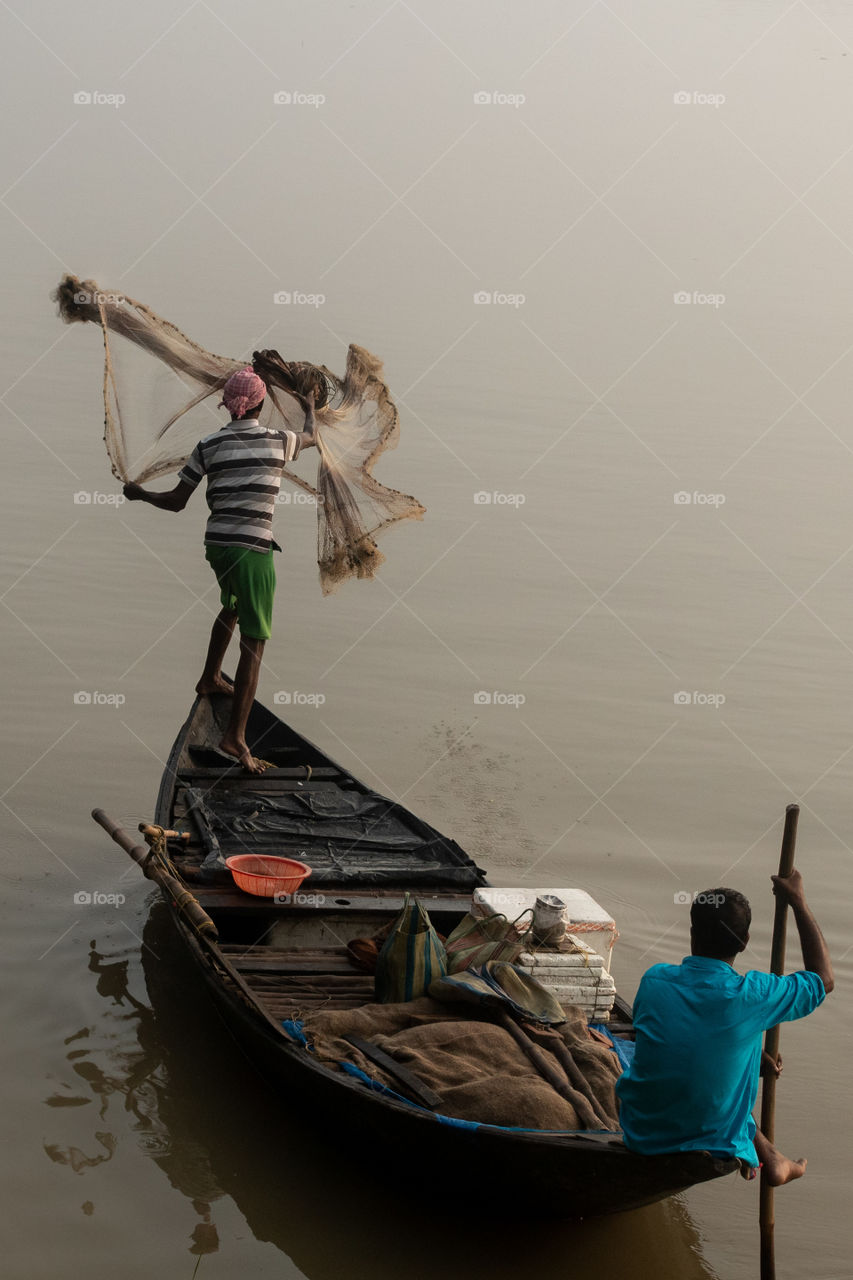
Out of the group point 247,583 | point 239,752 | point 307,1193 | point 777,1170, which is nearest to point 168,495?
point 247,583

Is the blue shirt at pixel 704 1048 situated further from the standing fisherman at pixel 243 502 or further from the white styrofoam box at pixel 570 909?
the standing fisherman at pixel 243 502

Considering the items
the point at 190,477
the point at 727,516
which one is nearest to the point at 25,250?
the point at 727,516

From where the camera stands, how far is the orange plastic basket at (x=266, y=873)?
5.15m

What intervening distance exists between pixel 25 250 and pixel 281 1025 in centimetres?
1821

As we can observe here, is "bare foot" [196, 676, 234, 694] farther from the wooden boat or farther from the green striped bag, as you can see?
the green striped bag

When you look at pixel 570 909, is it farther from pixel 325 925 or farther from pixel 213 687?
pixel 213 687

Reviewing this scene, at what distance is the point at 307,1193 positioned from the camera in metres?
4.27

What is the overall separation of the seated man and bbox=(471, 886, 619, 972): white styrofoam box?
1193 mm

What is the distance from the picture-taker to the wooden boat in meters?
3.66

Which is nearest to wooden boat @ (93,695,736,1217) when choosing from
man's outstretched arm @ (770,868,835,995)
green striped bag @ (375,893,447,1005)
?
green striped bag @ (375,893,447,1005)

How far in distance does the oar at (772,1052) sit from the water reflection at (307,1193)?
323 mm

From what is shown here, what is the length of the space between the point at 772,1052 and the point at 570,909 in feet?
3.74

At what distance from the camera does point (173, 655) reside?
8.95 meters

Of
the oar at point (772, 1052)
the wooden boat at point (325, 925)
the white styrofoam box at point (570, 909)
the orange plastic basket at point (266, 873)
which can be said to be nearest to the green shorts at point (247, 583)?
the wooden boat at point (325, 925)
